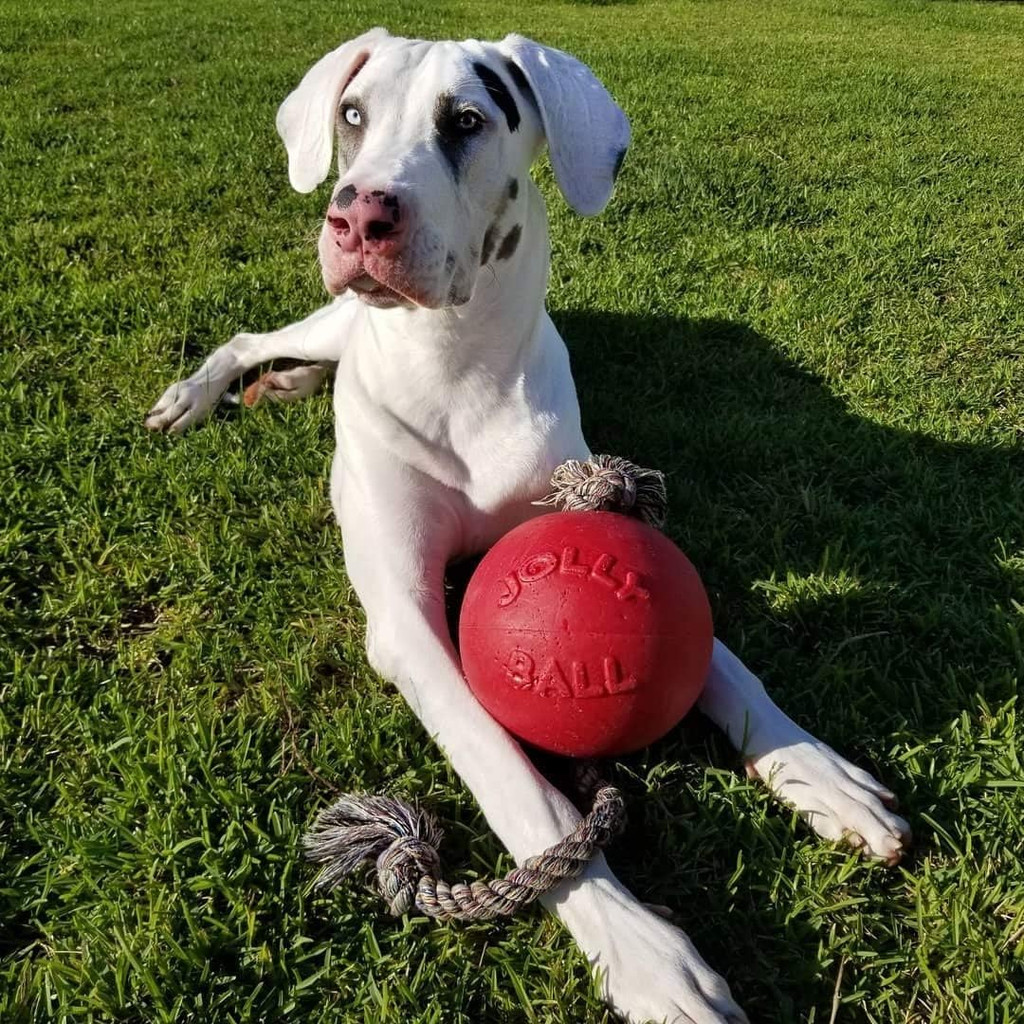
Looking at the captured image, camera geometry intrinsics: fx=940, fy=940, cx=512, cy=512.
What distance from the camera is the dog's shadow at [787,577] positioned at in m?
1.89

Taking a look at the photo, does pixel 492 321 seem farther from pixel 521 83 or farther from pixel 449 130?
pixel 521 83

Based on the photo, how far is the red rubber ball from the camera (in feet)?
5.92

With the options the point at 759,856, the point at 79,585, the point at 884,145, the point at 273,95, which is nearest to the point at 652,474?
the point at 759,856

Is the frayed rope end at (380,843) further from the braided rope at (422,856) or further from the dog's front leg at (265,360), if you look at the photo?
the dog's front leg at (265,360)

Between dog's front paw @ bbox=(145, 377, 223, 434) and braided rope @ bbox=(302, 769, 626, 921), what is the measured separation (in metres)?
1.91

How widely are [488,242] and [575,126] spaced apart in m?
0.40

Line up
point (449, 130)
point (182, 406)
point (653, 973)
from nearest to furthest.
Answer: point (653, 973)
point (449, 130)
point (182, 406)

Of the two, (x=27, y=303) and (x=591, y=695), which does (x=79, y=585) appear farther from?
(x=27, y=303)

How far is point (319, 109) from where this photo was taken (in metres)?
2.59

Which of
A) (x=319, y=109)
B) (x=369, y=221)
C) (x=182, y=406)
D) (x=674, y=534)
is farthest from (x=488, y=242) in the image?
(x=182, y=406)

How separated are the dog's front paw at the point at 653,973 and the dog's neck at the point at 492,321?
1.40m

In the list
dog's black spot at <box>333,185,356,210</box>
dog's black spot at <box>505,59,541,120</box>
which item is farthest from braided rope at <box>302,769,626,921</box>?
dog's black spot at <box>505,59,541,120</box>

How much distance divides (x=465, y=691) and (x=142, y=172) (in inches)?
210

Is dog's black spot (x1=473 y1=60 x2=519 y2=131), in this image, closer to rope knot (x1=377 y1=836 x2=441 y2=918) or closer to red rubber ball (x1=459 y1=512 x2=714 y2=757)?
red rubber ball (x1=459 y1=512 x2=714 y2=757)
